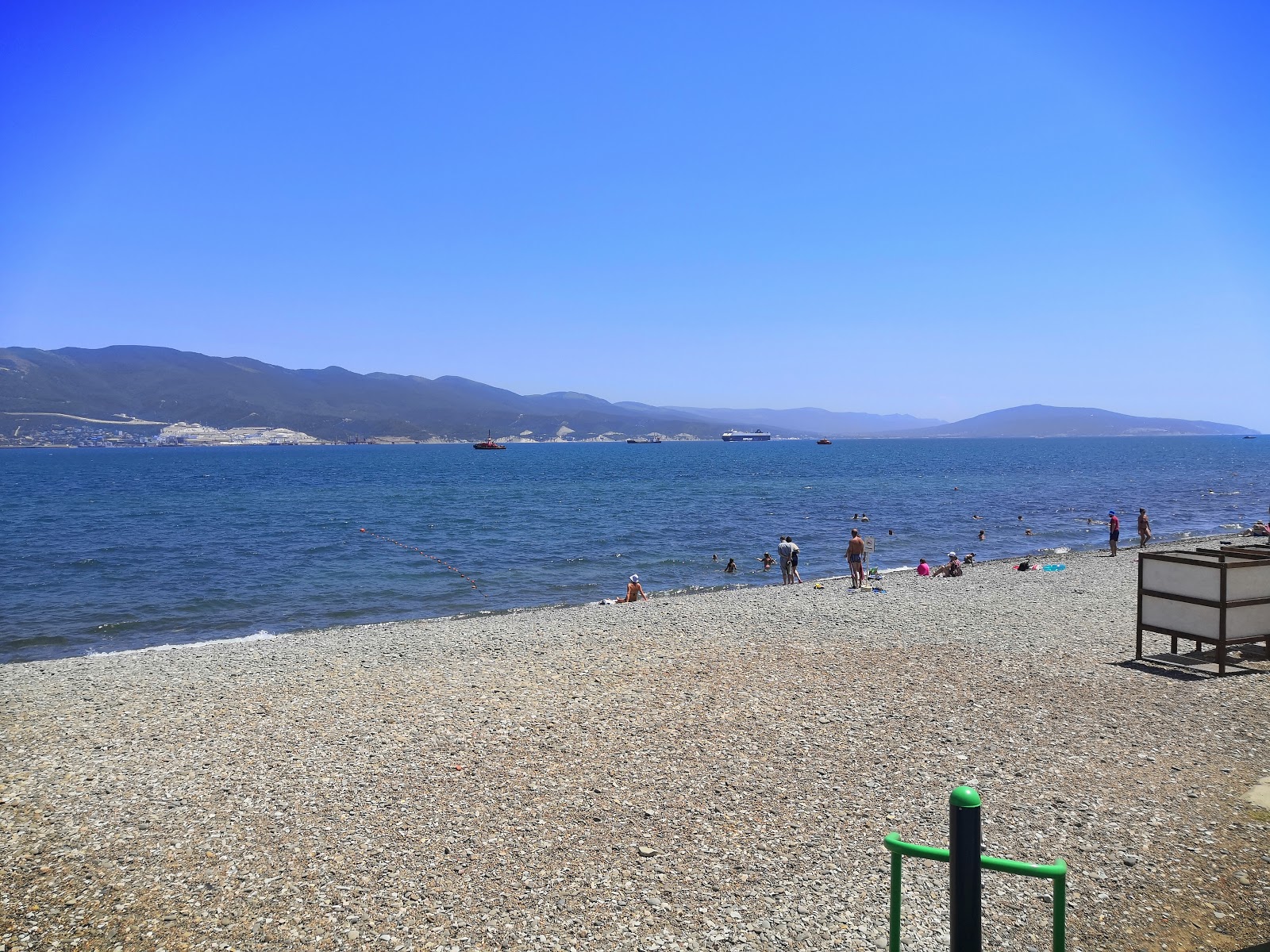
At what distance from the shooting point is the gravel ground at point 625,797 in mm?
5953

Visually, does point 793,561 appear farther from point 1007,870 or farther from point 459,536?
point 1007,870

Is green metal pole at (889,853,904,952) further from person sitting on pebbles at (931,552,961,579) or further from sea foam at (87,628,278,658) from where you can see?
person sitting on pebbles at (931,552,961,579)

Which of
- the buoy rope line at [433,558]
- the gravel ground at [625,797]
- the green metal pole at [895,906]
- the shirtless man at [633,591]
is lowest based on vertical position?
the buoy rope line at [433,558]

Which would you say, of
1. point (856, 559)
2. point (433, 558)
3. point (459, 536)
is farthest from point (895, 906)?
point (459, 536)

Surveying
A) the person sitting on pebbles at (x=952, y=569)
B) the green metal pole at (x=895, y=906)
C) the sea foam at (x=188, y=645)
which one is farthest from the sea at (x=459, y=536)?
the green metal pole at (x=895, y=906)

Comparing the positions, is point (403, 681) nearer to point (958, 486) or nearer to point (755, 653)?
point (755, 653)

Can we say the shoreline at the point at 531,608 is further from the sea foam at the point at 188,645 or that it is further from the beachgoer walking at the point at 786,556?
the beachgoer walking at the point at 786,556

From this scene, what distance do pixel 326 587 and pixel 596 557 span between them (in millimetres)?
10935

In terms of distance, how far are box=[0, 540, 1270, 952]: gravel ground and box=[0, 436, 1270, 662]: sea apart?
8518mm

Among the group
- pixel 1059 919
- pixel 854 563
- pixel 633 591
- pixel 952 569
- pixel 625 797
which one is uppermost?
pixel 1059 919

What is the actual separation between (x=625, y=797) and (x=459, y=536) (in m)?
33.8

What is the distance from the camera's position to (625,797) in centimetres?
801

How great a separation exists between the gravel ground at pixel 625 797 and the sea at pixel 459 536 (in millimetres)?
8518

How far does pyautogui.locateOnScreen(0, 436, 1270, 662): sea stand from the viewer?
24.0 meters
